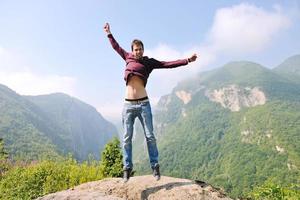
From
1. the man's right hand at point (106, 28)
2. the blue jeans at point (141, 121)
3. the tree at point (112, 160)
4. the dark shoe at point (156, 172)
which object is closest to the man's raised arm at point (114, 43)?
the man's right hand at point (106, 28)

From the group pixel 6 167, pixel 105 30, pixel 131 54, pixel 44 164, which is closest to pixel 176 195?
pixel 131 54

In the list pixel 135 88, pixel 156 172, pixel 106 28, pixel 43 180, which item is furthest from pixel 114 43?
pixel 43 180

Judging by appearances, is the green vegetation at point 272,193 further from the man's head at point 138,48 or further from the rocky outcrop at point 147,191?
the man's head at point 138,48

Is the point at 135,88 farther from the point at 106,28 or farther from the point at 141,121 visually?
the point at 106,28

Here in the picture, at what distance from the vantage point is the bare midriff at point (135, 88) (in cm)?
794

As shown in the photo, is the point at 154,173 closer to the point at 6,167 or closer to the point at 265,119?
the point at 6,167

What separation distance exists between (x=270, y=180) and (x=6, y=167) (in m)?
15.3

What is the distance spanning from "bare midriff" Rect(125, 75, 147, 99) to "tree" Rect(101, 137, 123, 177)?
1085 centimetres

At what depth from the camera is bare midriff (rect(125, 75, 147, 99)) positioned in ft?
26.0

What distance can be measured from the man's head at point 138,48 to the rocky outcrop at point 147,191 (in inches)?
98.6

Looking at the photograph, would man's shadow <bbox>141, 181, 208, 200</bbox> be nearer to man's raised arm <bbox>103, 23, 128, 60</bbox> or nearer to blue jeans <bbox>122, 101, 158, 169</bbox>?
blue jeans <bbox>122, 101, 158, 169</bbox>

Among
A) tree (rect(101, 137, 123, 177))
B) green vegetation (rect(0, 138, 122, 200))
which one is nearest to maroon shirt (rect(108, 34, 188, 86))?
green vegetation (rect(0, 138, 122, 200))

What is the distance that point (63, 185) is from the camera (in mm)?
14117

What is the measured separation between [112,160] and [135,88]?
13.7 metres
